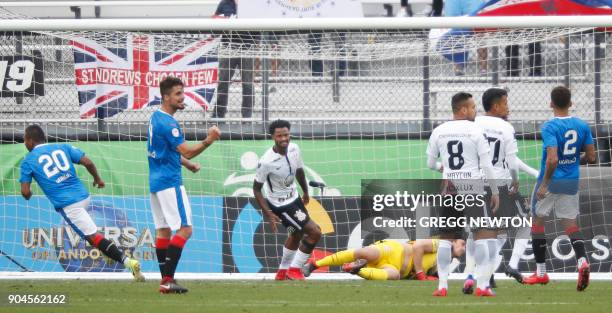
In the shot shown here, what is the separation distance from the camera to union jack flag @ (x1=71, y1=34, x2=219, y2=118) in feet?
46.8

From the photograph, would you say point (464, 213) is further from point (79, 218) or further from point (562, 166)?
point (79, 218)

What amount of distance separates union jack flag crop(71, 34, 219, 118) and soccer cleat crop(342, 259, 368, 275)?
2.77 m

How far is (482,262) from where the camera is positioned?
1046 cm

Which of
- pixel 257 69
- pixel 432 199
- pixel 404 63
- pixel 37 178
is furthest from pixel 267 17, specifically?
pixel 37 178

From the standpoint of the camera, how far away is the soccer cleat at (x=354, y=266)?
43.7 ft

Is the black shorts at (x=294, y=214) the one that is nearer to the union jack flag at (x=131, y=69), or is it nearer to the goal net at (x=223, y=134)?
the goal net at (x=223, y=134)

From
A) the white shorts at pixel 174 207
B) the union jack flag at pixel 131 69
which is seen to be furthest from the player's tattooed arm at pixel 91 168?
the union jack flag at pixel 131 69

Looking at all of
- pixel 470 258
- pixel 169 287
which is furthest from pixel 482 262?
pixel 169 287

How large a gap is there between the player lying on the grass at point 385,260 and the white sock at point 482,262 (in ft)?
8.98

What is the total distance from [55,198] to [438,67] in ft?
17.0

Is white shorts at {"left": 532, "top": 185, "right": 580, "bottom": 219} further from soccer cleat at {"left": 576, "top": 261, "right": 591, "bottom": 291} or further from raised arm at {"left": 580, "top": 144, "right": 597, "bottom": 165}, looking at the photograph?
soccer cleat at {"left": 576, "top": 261, "right": 591, "bottom": 291}

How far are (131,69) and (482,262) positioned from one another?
5464 mm

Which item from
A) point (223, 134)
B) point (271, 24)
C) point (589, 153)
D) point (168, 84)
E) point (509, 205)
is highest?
point (271, 24)

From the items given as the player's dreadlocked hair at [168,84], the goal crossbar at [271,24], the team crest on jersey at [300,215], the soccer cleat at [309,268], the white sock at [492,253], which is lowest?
the soccer cleat at [309,268]
